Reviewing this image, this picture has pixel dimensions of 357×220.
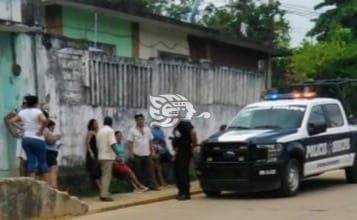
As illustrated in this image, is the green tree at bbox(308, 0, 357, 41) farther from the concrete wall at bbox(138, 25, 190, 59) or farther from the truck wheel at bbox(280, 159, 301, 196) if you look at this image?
the truck wheel at bbox(280, 159, 301, 196)

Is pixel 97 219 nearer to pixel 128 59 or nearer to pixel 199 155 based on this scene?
pixel 199 155

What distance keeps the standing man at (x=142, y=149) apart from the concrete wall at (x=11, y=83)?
271 cm

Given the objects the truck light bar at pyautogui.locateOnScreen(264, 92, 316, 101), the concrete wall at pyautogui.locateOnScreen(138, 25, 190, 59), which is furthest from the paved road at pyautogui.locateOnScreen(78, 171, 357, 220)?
the concrete wall at pyautogui.locateOnScreen(138, 25, 190, 59)

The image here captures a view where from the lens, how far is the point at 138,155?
55.3 feet

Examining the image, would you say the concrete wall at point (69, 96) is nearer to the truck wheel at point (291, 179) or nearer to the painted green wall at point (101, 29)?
the painted green wall at point (101, 29)

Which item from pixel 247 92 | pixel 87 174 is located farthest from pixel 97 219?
pixel 247 92

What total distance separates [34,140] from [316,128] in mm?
5838

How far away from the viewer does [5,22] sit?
46.6 ft

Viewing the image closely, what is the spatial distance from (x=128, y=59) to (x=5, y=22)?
13.4ft

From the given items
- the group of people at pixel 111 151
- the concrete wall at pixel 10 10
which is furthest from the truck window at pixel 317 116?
the concrete wall at pixel 10 10

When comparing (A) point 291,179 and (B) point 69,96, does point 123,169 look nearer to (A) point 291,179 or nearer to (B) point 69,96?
(B) point 69,96

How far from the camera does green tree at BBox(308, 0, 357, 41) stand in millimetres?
38406

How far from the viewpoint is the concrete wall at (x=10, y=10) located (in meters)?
14.6

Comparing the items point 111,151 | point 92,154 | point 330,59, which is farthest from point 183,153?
point 330,59
